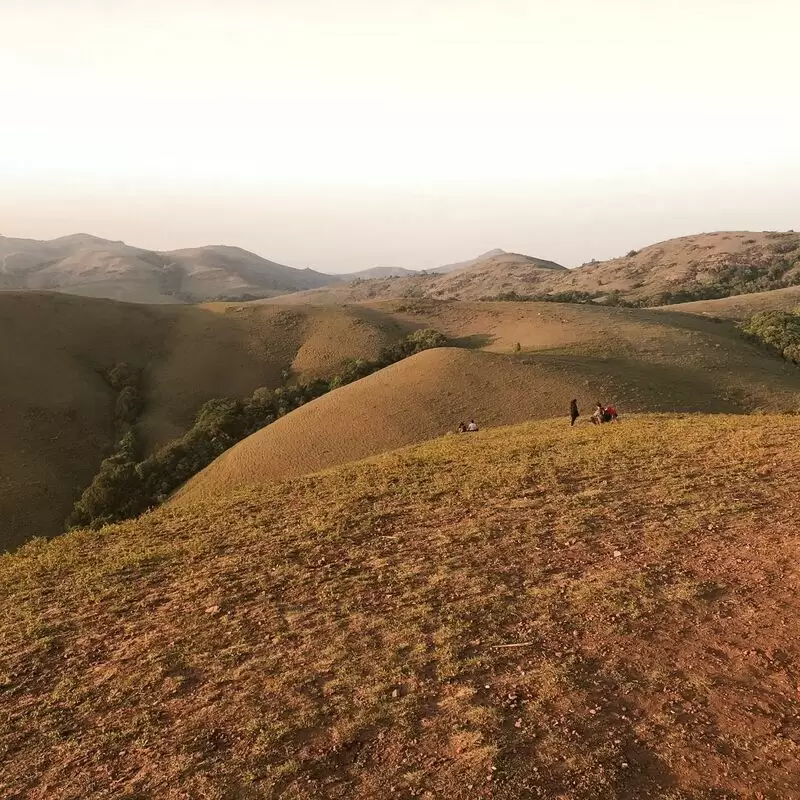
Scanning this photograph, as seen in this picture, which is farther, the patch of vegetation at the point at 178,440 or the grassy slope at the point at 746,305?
the grassy slope at the point at 746,305

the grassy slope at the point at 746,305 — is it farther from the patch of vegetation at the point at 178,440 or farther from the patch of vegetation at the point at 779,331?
the patch of vegetation at the point at 178,440

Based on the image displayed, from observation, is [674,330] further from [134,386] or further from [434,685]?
[434,685]

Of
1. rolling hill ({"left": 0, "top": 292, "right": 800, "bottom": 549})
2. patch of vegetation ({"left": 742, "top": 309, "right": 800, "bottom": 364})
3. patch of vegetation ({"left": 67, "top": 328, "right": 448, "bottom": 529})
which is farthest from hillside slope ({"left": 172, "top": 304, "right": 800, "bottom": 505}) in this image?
patch of vegetation ({"left": 742, "top": 309, "right": 800, "bottom": 364})

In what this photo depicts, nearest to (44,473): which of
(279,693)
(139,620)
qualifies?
(139,620)

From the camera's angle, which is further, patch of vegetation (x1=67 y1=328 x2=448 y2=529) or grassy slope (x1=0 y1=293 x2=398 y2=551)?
grassy slope (x1=0 y1=293 x2=398 y2=551)

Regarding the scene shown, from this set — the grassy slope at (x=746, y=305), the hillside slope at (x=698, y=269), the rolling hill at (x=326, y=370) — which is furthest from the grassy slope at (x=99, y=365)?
the hillside slope at (x=698, y=269)

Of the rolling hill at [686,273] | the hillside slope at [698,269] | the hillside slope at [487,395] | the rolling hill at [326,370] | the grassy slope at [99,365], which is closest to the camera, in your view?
the hillside slope at [487,395]

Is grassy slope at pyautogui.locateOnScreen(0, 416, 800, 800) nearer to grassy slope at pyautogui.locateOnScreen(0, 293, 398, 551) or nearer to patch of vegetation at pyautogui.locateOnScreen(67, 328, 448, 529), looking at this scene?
patch of vegetation at pyautogui.locateOnScreen(67, 328, 448, 529)
